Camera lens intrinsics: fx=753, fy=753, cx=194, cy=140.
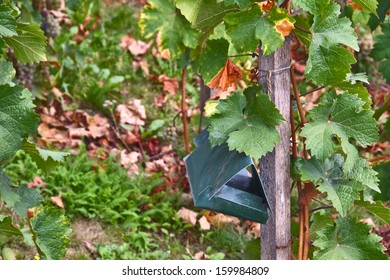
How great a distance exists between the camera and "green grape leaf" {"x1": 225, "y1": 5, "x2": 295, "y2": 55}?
7.36ft

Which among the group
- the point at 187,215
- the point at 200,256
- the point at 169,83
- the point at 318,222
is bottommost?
the point at 200,256

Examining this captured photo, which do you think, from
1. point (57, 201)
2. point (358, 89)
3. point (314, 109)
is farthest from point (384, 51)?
point (57, 201)

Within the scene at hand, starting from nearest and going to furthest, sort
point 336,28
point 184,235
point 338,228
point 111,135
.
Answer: point 336,28
point 338,228
point 184,235
point 111,135

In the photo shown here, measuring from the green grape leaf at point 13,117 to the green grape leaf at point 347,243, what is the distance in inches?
38.9

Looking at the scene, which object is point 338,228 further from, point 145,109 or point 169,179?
point 145,109

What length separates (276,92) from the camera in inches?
97.0

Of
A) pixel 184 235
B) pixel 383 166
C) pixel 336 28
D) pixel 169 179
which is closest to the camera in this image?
pixel 336 28

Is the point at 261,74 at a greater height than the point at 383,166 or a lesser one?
greater

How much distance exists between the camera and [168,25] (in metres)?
2.75

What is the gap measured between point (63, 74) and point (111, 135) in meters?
0.60

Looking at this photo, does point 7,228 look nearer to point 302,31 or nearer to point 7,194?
point 7,194

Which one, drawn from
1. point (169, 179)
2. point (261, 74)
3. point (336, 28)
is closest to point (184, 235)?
Result: point (169, 179)

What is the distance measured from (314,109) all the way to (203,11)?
48cm

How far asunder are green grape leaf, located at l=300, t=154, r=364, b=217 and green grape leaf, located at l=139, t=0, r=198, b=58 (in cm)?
64
